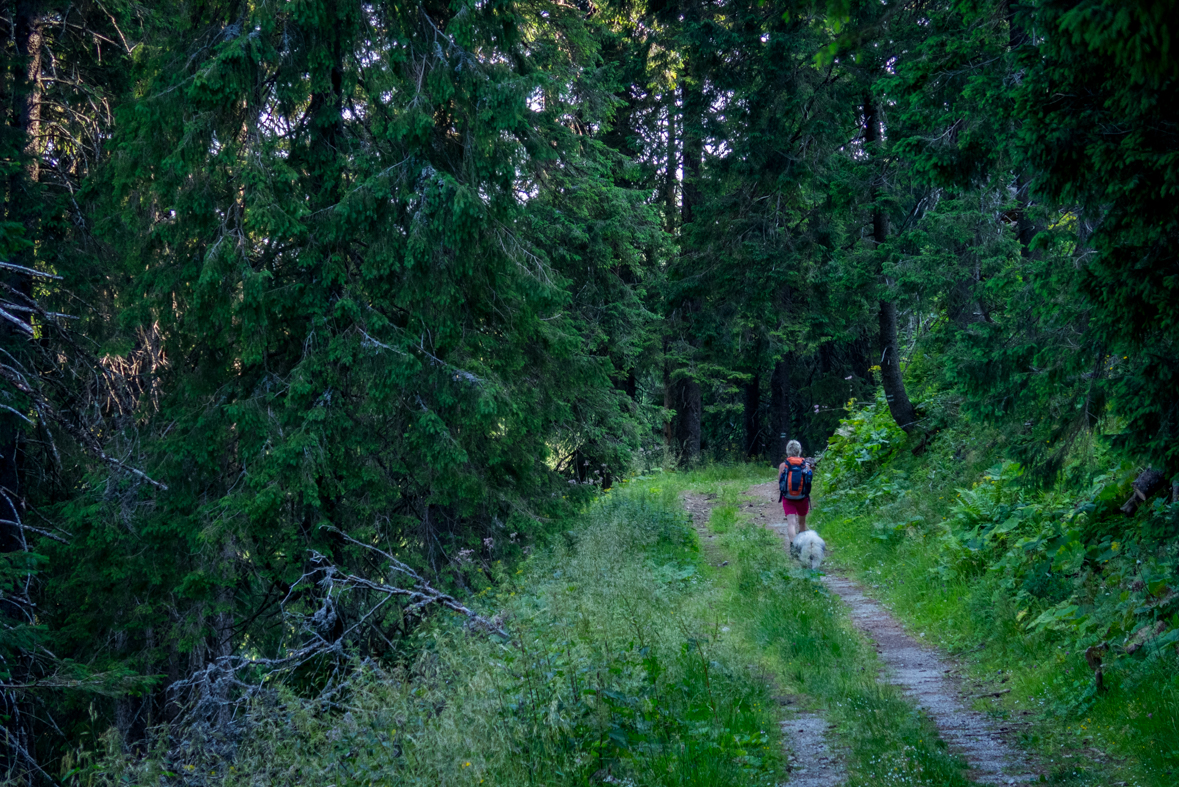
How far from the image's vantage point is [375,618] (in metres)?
9.30

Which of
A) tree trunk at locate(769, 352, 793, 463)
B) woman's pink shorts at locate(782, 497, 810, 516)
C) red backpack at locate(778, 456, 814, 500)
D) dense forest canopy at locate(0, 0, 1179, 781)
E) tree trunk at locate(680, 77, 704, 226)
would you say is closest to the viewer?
dense forest canopy at locate(0, 0, 1179, 781)

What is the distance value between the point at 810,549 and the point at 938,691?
12.4 feet

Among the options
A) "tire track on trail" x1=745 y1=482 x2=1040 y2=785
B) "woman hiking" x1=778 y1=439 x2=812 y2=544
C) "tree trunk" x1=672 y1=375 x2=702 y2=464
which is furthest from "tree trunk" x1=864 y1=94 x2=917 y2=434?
"tree trunk" x1=672 y1=375 x2=702 y2=464

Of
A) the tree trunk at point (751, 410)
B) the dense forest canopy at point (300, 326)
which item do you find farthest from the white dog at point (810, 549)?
the tree trunk at point (751, 410)

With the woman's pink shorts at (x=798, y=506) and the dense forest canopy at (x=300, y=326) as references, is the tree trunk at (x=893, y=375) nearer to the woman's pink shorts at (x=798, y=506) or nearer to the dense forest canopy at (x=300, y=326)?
the dense forest canopy at (x=300, y=326)

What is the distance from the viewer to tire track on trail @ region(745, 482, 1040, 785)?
5148 mm

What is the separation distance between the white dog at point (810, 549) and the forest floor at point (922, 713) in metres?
0.48

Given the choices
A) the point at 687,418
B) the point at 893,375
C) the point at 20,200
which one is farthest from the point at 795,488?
the point at 687,418

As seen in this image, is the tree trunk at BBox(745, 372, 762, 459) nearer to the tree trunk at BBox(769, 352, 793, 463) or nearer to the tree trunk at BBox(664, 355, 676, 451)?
the tree trunk at BBox(769, 352, 793, 463)

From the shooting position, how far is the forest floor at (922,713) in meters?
5.10

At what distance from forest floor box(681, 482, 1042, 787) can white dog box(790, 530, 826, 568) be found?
1.58 feet

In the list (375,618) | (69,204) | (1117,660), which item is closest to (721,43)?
(69,204)

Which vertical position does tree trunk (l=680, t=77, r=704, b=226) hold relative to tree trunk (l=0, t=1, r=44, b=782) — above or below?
above

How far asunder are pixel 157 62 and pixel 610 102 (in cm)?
762
